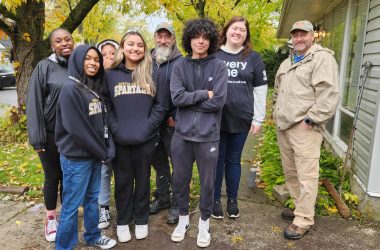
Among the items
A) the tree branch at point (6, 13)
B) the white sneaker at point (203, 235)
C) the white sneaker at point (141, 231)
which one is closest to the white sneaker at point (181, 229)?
the white sneaker at point (203, 235)

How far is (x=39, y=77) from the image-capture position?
9.87ft

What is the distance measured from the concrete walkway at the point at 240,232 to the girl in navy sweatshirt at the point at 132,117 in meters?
0.34

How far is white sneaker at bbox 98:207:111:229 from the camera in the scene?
3514 millimetres

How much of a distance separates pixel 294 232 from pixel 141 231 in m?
1.52

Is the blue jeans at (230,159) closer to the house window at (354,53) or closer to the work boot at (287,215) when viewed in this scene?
the work boot at (287,215)

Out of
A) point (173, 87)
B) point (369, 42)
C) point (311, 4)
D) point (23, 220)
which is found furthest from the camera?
point (311, 4)

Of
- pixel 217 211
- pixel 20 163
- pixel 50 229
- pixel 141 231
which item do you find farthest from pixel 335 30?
pixel 20 163

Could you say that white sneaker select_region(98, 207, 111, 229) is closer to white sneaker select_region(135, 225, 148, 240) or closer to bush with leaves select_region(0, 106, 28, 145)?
white sneaker select_region(135, 225, 148, 240)

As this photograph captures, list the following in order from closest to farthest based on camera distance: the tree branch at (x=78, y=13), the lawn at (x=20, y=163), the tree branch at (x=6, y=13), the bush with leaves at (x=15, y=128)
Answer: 1. the lawn at (x=20, y=163)
2. the tree branch at (x=6, y=13)
3. the tree branch at (x=78, y=13)
4. the bush with leaves at (x=15, y=128)

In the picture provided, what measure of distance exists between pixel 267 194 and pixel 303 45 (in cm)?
206

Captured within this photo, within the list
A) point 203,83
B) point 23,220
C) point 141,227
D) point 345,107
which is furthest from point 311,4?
point 23,220

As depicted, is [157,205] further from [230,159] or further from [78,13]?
[78,13]

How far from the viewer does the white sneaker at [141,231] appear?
330cm

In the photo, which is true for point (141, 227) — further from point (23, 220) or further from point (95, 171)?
point (23, 220)
